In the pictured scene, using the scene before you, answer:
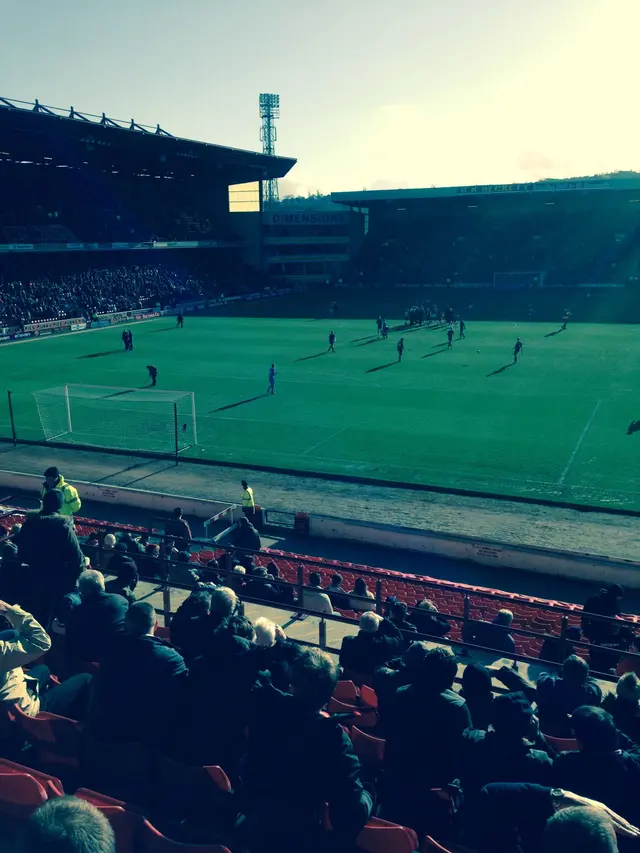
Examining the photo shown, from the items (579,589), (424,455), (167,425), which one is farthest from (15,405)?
(579,589)

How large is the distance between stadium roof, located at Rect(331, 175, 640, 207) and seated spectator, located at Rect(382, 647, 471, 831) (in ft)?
274

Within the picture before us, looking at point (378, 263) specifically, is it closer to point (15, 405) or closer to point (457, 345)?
point (457, 345)

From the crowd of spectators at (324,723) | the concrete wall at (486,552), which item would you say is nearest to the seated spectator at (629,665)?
the crowd of spectators at (324,723)

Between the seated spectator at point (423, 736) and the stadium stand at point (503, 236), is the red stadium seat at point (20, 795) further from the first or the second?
the stadium stand at point (503, 236)

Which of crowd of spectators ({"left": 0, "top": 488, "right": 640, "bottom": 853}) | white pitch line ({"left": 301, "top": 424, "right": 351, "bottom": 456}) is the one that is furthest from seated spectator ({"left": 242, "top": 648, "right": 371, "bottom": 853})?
white pitch line ({"left": 301, "top": 424, "right": 351, "bottom": 456})

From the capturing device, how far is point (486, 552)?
1627 centimetres

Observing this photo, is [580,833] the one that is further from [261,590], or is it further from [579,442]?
[579,442]

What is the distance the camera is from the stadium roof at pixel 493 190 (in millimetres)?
79688

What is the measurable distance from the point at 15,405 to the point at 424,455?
1844 centimetres

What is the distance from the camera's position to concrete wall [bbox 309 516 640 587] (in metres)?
15.3

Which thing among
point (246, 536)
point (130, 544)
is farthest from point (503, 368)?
point (130, 544)

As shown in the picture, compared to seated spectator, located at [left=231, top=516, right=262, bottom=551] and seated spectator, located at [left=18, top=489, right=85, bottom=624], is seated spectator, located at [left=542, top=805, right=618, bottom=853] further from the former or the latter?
seated spectator, located at [left=231, top=516, right=262, bottom=551]

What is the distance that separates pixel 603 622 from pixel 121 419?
74.3 ft

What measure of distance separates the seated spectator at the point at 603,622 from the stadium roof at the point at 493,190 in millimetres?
77886
